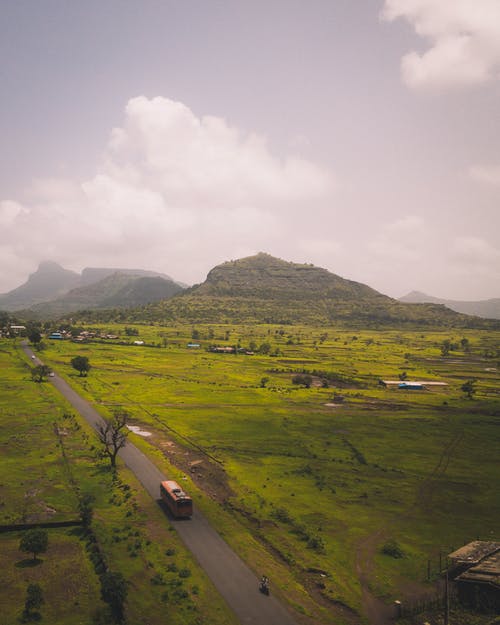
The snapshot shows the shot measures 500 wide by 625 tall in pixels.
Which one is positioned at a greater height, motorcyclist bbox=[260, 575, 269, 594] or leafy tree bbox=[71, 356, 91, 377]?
leafy tree bbox=[71, 356, 91, 377]

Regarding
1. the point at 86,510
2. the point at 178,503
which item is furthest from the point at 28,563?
the point at 178,503

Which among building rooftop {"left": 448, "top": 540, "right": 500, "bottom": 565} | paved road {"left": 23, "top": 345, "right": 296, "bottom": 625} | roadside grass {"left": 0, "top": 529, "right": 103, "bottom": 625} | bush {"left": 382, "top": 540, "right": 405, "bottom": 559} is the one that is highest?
building rooftop {"left": 448, "top": 540, "right": 500, "bottom": 565}

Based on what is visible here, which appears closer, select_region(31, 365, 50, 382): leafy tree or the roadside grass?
the roadside grass

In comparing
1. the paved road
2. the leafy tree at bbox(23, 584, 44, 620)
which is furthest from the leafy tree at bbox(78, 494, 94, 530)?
the leafy tree at bbox(23, 584, 44, 620)

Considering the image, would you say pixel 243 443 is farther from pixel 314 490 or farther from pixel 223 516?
pixel 223 516

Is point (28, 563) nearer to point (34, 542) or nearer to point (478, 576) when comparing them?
point (34, 542)

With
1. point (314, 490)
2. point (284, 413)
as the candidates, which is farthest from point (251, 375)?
point (314, 490)

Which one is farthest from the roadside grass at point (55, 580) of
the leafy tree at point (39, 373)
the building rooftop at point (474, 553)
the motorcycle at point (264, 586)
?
the leafy tree at point (39, 373)

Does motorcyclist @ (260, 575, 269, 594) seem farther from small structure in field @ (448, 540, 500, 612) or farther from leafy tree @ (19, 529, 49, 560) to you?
leafy tree @ (19, 529, 49, 560)
